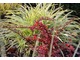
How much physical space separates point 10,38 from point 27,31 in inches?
6.7

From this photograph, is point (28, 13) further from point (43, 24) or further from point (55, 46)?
point (55, 46)

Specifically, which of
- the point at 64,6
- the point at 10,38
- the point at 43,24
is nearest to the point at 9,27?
the point at 10,38

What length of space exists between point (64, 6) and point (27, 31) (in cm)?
83

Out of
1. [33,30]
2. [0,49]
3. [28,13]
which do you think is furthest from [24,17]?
[0,49]

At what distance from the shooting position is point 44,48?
86.9 inches

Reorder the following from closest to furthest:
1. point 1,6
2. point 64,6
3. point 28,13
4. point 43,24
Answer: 1. point 43,24
2. point 28,13
3. point 1,6
4. point 64,6

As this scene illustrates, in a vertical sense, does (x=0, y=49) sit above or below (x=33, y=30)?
below

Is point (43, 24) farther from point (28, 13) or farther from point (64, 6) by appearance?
point (64, 6)

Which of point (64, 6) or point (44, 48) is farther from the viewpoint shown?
point (64, 6)

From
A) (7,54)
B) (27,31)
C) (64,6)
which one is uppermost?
(64,6)

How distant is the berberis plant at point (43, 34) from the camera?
2.28 m

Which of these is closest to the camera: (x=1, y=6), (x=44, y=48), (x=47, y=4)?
(x=44, y=48)

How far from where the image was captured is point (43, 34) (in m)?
2.30

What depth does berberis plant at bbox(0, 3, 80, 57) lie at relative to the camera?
2.28 meters
